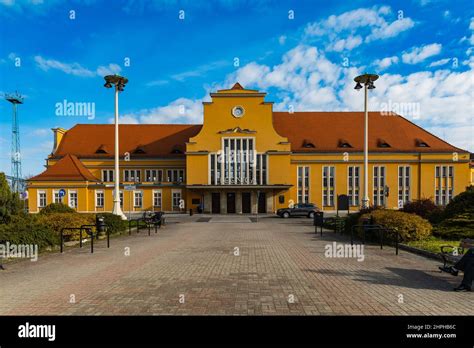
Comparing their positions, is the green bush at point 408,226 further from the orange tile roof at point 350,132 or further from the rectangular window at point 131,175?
the rectangular window at point 131,175

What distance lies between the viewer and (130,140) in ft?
148

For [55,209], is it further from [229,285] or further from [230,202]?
[230,202]

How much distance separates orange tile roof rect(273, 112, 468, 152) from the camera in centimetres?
4084

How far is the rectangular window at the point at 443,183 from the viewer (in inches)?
1570

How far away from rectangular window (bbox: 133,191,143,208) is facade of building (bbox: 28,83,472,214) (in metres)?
0.13

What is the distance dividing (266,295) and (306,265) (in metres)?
3.19

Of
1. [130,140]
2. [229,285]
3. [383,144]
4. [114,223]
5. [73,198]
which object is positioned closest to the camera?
[229,285]

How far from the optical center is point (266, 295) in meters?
6.05

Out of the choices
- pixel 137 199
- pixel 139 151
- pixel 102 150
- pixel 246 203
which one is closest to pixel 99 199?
pixel 137 199

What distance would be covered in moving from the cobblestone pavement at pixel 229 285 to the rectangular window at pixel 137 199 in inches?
1214

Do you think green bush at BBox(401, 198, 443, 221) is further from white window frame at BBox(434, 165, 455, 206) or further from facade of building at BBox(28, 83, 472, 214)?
white window frame at BBox(434, 165, 455, 206)

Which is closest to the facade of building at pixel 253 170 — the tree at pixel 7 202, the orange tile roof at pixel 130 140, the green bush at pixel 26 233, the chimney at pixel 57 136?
the orange tile roof at pixel 130 140

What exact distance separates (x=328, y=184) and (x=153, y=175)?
77.6ft
